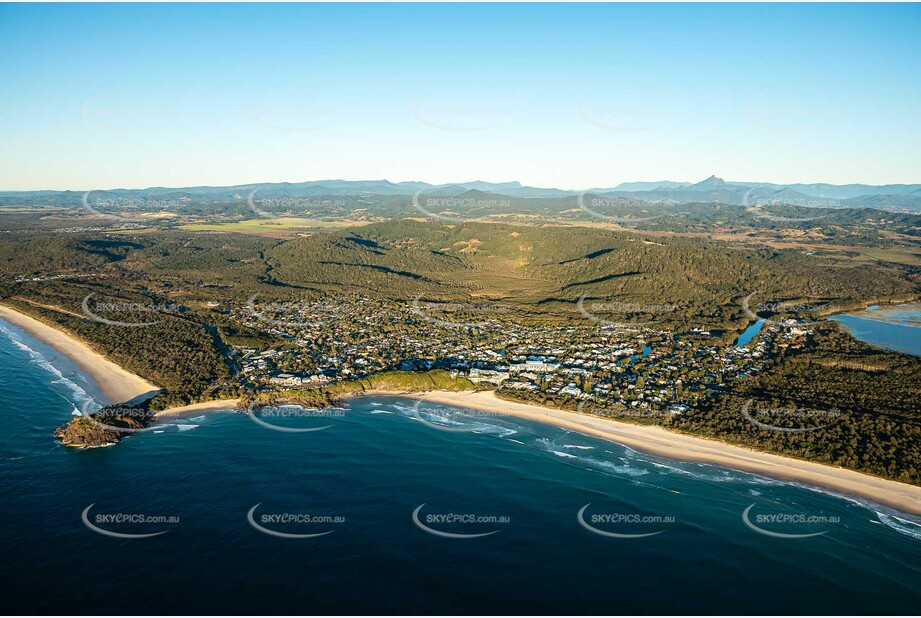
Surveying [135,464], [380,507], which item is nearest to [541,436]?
[380,507]

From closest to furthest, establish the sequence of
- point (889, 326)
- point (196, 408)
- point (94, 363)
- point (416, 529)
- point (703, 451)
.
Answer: point (416, 529)
point (703, 451)
point (196, 408)
point (94, 363)
point (889, 326)

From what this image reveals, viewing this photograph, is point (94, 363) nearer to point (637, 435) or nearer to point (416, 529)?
point (416, 529)

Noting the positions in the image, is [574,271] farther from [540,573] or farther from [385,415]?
[540,573]

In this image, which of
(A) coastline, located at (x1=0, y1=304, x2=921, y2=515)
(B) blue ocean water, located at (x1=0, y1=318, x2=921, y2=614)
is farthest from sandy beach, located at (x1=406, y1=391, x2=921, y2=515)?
(B) blue ocean water, located at (x1=0, y1=318, x2=921, y2=614)

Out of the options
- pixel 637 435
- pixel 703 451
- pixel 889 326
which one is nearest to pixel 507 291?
pixel 889 326

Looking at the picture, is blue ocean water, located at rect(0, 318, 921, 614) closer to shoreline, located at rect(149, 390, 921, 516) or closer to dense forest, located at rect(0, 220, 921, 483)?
shoreline, located at rect(149, 390, 921, 516)

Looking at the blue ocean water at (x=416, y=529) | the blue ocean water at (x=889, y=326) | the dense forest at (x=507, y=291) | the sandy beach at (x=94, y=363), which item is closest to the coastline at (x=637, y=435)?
the sandy beach at (x=94, y=363)

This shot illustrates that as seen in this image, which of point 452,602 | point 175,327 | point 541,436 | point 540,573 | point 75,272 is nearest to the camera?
point 452,602
